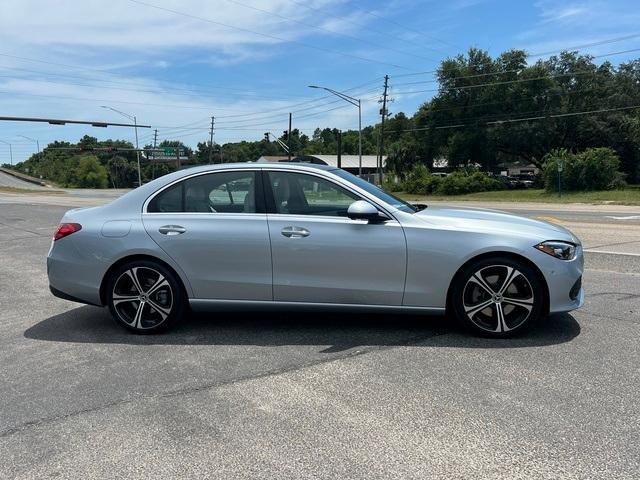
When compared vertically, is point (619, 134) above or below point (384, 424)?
above

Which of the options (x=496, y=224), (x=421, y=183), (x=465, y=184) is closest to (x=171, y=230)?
(x=496, y=224)

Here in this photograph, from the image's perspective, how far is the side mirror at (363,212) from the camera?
4652 millimetres

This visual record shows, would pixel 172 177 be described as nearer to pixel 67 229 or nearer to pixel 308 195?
pixel 67 229

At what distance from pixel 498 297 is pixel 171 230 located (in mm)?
2955

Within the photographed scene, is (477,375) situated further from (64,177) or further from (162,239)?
(64,177)

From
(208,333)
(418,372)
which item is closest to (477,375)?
(418,372)

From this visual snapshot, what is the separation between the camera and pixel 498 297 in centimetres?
466

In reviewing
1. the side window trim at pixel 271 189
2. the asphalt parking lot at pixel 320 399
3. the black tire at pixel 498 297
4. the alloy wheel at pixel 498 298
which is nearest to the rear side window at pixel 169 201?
the side window trim at pixel 271 189

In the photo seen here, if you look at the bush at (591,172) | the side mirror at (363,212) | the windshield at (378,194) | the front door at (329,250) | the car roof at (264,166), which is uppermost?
the bush at (591,172)

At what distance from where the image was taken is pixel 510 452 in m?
2.95

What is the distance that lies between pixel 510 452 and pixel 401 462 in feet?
1.97

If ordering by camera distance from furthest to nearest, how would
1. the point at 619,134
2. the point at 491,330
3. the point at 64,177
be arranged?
the point at 64,177 → the point at 619,134 → the point at 491,330

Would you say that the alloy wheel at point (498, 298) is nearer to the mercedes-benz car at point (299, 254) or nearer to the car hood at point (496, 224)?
the mercedes-benz car at point (299, 254)

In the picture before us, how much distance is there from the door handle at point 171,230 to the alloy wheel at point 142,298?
1.23ft
